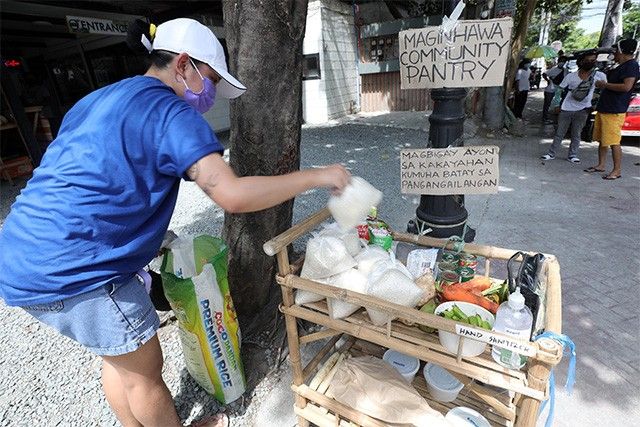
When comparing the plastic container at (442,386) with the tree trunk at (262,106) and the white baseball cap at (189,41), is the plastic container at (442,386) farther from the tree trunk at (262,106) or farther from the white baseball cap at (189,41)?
the white baseball cap at (189,41)

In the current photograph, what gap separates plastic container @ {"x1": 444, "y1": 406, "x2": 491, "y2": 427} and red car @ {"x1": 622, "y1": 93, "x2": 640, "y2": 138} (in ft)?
24.7

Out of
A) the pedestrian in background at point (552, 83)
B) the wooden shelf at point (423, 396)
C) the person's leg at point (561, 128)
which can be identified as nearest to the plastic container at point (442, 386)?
the wooden shelf at point (423, 396)

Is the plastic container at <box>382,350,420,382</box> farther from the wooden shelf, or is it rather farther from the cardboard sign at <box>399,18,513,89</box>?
the cardboard sign at <box>399,18,513,89</box>

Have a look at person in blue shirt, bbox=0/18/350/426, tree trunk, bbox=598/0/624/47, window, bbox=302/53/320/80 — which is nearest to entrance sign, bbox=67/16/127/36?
window, bbox=302/53/320/80

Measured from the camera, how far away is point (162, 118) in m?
1.16

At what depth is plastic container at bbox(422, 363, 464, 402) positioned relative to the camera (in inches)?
66.3

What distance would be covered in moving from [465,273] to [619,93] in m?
5.07

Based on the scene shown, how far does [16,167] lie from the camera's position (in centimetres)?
644

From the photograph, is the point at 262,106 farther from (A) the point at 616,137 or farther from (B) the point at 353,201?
(A) the point at 616,137

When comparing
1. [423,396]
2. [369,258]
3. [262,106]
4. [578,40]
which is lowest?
[423,396]

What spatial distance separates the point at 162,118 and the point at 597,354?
9.29 ft

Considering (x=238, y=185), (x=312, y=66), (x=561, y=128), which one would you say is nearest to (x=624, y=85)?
(x=561, y=128)

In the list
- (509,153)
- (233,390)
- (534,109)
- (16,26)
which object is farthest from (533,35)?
(233,390)

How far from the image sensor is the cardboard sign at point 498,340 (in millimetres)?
1032
